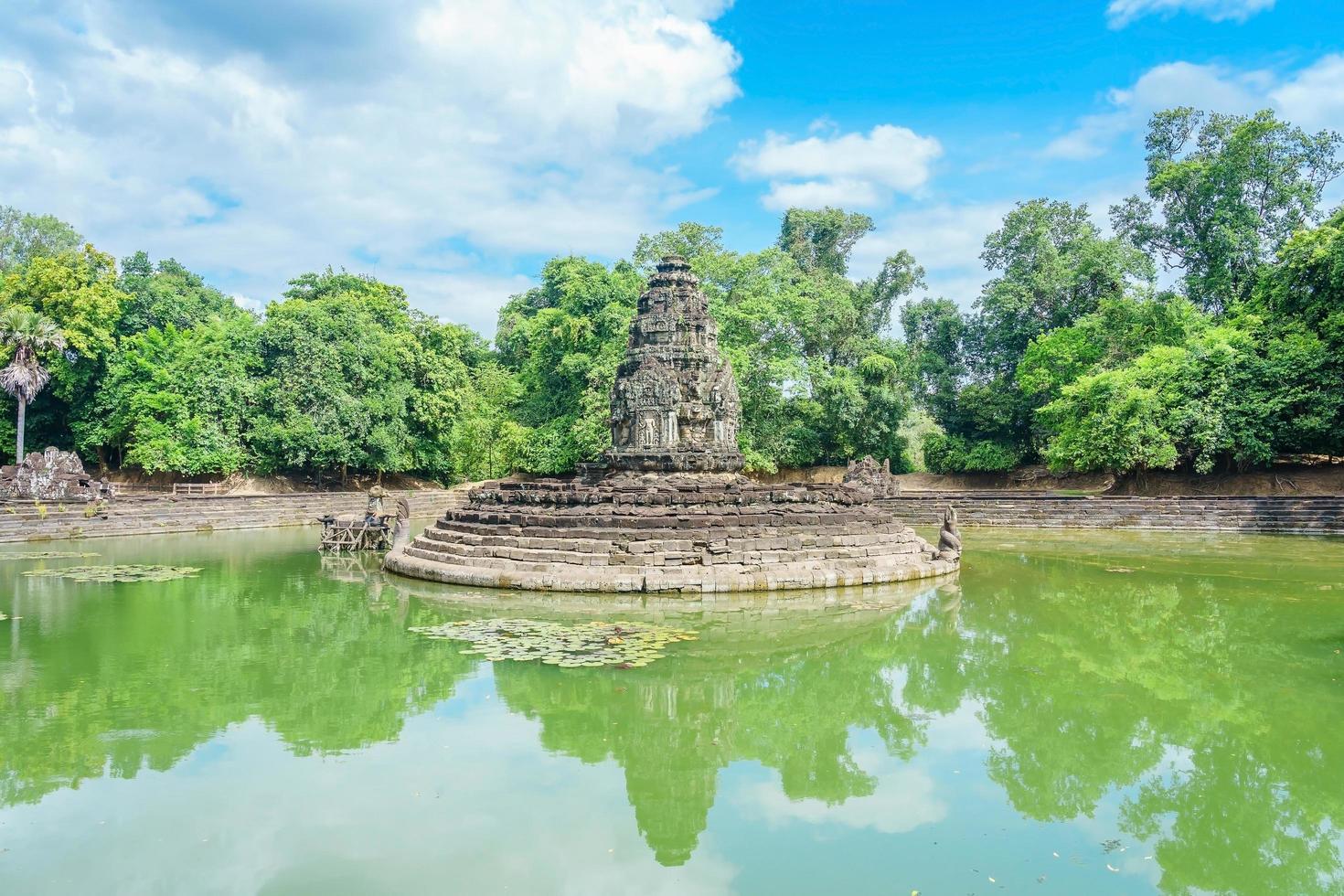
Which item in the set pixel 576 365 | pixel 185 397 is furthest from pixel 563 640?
pixel 185 397

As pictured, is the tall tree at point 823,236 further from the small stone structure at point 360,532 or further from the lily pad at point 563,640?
the lily pad at point 563,640

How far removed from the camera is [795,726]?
668 centimetres

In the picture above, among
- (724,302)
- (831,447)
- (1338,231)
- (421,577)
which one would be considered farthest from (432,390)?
(1338,231)

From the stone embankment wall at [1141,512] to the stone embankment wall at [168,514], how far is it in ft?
47.6

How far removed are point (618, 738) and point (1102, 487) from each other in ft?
98.2

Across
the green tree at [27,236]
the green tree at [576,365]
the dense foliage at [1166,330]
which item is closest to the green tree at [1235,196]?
the dense foliage at [1166,330]

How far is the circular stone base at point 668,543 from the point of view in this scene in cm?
1245

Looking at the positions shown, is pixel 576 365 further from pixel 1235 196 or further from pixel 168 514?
pixel 1235 196

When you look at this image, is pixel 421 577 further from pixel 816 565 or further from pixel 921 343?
pixel 921 343

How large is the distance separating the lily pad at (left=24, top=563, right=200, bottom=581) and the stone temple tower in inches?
330

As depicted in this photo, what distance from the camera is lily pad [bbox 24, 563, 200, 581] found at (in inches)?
537

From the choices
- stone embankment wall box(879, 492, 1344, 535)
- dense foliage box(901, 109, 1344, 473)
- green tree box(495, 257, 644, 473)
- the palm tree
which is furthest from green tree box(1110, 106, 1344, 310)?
the palm tree

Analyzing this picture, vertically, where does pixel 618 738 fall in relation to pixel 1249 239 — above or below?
below

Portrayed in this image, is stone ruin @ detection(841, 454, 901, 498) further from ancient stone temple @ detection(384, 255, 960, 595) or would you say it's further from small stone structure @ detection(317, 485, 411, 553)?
small stone structure @ detection(317, 485, 411, 553)
